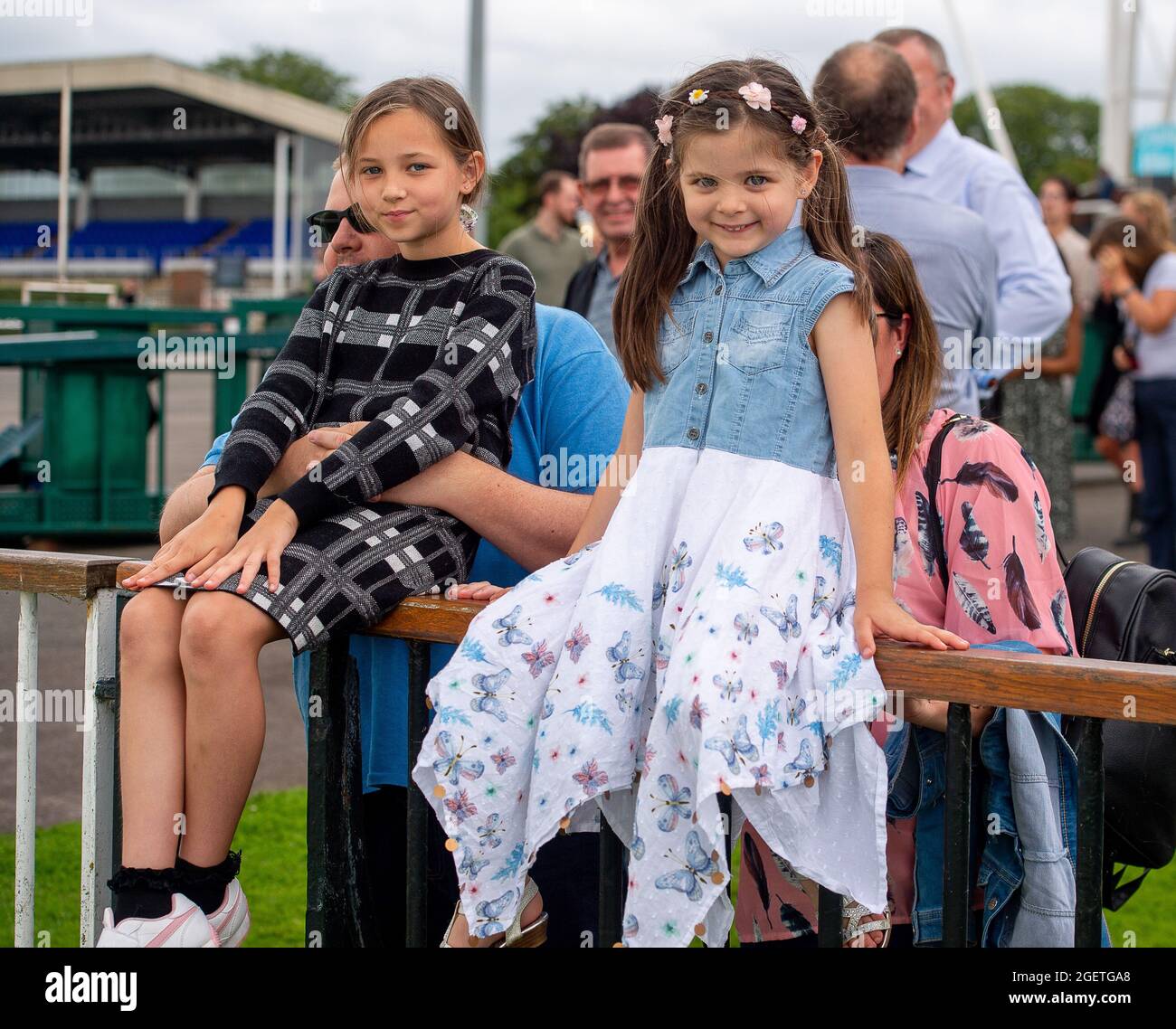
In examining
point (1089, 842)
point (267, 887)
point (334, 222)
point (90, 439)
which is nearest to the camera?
point (1089, 842)

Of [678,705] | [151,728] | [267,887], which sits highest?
[678,705]

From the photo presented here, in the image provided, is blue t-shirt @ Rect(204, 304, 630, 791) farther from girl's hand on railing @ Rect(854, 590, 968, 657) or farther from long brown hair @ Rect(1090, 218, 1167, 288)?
long brown hair @ Rect(1090, 218, 1167, 288)

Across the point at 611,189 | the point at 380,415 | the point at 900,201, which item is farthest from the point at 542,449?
the point at 611,189

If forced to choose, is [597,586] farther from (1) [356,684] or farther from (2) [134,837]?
(2) [134,837]

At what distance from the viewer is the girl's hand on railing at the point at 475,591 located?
8.00ft

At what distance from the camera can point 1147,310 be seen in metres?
8.10

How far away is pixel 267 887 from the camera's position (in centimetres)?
445

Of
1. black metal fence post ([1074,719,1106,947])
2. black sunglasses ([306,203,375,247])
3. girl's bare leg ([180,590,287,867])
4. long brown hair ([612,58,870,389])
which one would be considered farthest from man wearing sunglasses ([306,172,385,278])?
black metal fence post ([1074,719,1106,947])

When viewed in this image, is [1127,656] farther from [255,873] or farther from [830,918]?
[255,873]

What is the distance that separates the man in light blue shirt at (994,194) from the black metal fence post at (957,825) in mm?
2983

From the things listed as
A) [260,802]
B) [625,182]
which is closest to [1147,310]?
[625,182]

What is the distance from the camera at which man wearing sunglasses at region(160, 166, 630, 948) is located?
2627 millimetres

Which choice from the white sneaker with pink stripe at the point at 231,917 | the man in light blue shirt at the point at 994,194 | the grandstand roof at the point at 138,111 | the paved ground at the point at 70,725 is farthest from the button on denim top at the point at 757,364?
the grandstand roof at the point at 138,111

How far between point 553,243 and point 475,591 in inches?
263
